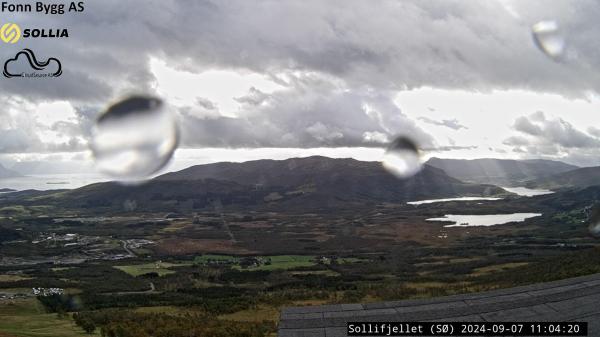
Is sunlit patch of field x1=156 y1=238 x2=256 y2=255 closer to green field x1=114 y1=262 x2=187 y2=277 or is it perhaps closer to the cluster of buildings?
green field x1=114 y1=262 x2=187 y2=277

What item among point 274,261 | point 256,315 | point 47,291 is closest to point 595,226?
point 274,261

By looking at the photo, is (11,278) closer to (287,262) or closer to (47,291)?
(47,291)

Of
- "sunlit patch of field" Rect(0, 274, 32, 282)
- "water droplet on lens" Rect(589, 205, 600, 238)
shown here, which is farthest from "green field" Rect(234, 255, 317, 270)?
"water droplet on lens" Rect(589, 205, 600, 238)

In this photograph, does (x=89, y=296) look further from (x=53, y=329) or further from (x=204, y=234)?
(x=204, y=234)

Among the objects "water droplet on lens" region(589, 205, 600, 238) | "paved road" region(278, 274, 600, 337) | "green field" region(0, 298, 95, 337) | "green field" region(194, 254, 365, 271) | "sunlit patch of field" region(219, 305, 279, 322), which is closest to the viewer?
"paved road" region(278, 274, 600, 337)
